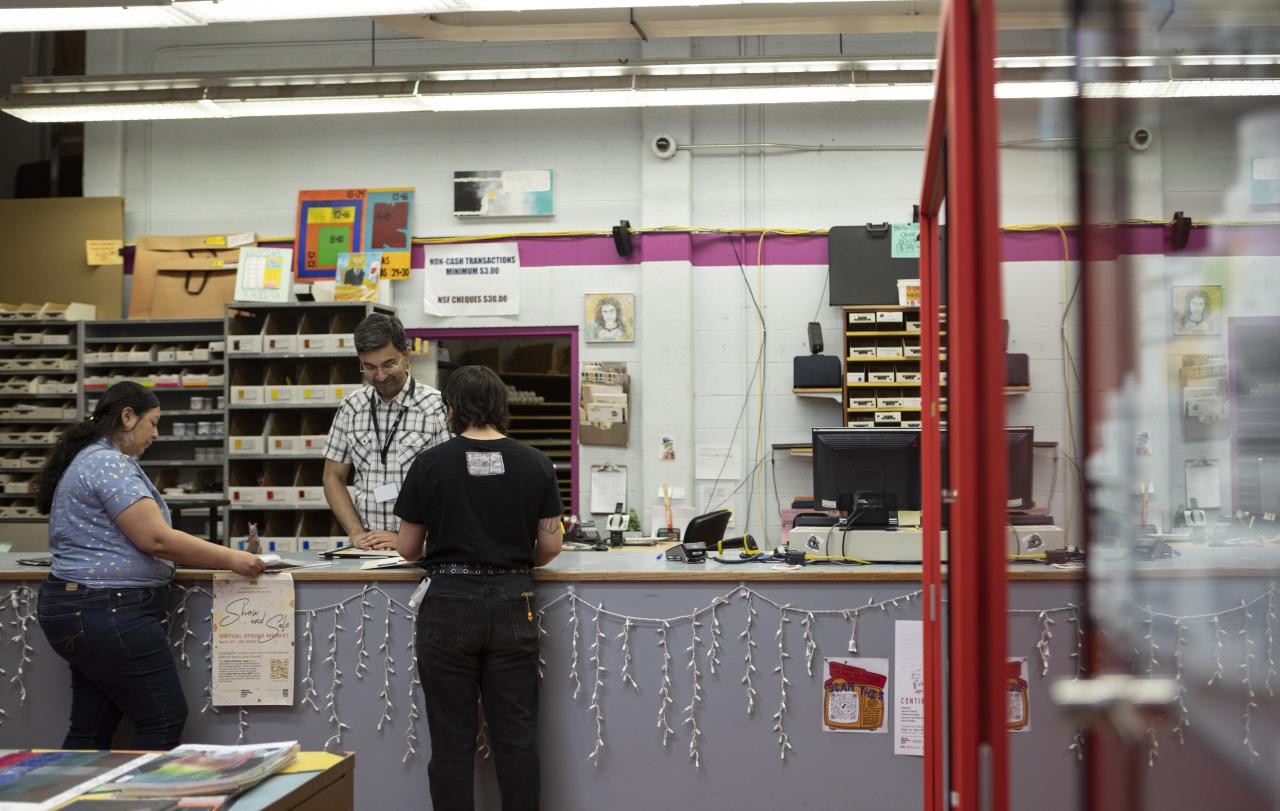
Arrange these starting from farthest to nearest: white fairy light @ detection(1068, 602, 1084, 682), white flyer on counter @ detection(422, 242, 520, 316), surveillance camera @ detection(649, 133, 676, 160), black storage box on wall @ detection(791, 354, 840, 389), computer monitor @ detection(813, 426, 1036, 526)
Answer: white flyer on counter @ detection(422, 242, 520, 316) → surveillance camera @ detection(649, 133, 676, 160) → black storage box on wall @ detection(791, 354, 840, 389) → computer monitor @ detection(813, 426, 1036, 526) → white fairy light @ detection(1068, 602, 1084, 682)

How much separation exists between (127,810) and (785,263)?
5474 mm

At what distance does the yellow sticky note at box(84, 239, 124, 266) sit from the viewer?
6891mm

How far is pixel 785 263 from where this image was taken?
21.8 feet

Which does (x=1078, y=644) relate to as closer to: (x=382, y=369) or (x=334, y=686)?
(x=334, y=686)

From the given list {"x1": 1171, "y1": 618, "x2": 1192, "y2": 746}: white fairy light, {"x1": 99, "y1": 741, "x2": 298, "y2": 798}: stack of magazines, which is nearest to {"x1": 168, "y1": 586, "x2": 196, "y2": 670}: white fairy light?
{"x1": 99, "y1": 741, "x2": 298, "y2": 798}: stack of magazines

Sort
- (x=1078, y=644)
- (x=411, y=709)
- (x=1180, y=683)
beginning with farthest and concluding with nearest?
(x=411, y=709), (x=1078, y=644), (x=1180, y=683)

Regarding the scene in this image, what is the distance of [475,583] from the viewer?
3.07 meters

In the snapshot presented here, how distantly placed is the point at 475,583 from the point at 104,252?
521cm

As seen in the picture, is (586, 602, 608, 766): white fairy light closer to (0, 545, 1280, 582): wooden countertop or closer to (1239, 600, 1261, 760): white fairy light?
(0, 545, 1280, 582): wooden countertop

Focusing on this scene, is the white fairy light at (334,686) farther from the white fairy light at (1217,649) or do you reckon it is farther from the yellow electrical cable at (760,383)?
the yellow electrical cable at (760,383)

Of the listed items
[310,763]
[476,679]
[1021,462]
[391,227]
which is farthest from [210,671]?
[391,227]

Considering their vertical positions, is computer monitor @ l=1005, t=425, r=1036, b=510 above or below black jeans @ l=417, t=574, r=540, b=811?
above

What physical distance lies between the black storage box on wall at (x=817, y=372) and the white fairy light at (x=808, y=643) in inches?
122

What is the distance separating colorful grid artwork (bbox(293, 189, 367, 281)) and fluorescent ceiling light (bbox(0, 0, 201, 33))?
2.47 m
